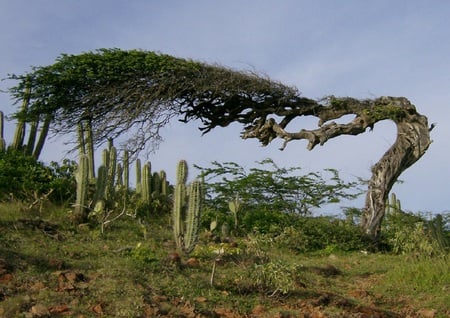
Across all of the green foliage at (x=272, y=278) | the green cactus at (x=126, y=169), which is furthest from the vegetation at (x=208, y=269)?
the green cactus at (x=126, y=169)

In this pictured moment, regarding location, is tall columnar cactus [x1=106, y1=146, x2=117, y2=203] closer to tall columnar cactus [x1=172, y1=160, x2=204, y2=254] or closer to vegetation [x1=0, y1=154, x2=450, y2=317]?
vegetation [x1=0, y1=154, x2=450, y2=317]

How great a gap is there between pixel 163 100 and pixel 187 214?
6.22 metres

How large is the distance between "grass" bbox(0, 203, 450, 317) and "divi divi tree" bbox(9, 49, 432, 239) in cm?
369

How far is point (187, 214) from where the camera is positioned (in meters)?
8.29

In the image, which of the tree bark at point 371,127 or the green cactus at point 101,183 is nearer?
the green cactus at point 101,183

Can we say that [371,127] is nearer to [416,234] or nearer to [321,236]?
[321,236]

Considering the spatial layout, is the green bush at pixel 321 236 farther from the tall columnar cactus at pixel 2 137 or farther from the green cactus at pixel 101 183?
the tall columnar cactus at pixel 2 137

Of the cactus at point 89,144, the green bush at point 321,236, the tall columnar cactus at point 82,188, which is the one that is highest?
the cactus at point 89,144

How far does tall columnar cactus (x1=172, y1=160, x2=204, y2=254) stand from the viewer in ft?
26.7

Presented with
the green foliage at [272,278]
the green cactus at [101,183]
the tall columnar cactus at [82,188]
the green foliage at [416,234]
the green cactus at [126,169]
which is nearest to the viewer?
the green foliage at [272,278]

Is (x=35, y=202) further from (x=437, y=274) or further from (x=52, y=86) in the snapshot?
(x=437, y=274)

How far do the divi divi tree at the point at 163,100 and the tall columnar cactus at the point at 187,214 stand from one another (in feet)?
17.1

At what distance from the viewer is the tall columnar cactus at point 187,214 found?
815 centimetres

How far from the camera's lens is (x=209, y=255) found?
9141 millimetres
